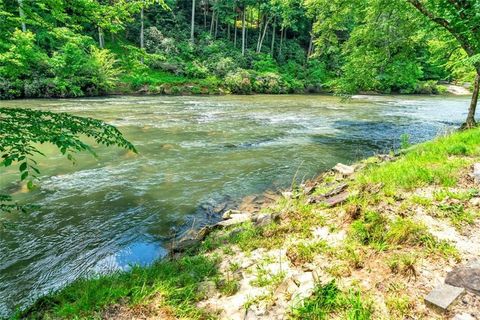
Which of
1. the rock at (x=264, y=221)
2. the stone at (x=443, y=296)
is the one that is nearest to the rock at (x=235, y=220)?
the rock at (x=264, y=221)

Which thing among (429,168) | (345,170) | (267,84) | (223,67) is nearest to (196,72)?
(223,67)

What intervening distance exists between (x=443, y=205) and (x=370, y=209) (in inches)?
34.7

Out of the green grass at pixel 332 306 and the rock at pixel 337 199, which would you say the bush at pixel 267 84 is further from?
the green grass at pixel 332 306

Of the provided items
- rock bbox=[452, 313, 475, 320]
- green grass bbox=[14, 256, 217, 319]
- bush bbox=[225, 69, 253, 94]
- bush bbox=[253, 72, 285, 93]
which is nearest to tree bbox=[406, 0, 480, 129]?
rock bbox=[452, 313, 475, 320]

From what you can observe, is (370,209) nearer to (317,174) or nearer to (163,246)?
(163,246)

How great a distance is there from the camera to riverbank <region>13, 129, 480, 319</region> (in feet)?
9.21

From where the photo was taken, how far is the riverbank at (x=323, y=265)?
9.21ft

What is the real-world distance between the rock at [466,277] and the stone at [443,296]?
0.08 metres

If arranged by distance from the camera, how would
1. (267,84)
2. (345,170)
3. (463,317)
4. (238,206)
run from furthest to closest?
(267,84)
(345,170)
(238,206)
(463,317)

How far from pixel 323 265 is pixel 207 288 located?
3.97ft

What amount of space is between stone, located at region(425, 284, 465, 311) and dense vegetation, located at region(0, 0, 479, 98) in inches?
163

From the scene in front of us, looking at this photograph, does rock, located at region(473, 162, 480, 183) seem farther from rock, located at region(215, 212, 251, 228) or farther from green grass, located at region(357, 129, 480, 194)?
rock, located at region(215, 212, 251, 228)

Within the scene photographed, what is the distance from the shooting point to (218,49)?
39031mm

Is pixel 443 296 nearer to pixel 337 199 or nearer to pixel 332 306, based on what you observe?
pixel 332 306
